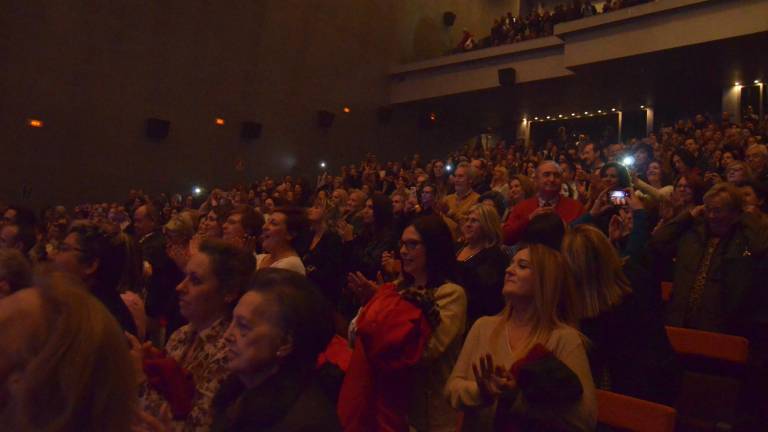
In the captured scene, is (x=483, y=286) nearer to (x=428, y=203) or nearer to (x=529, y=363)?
(x=529, y=363)

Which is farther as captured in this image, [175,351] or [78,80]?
[78,80]

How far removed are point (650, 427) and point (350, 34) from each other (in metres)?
15.6

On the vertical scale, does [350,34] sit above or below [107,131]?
above

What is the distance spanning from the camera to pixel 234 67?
1427cm

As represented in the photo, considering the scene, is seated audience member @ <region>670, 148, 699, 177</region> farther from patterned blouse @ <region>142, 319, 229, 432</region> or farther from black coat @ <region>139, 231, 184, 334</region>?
patterned blouse @ <region>142, 319, 229, 432</region>

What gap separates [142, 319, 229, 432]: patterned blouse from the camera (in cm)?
184

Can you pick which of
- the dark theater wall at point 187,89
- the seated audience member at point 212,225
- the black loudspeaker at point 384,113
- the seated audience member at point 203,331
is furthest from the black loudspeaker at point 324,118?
the seated audience member at point 203,331

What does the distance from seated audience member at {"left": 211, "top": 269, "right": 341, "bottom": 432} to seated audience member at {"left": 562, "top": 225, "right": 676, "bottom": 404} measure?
47.0 inches

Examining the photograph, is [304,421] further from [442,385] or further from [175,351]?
[442,385]

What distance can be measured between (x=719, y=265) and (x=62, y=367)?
136 inches

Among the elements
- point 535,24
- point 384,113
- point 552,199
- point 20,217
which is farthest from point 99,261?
point 384,113

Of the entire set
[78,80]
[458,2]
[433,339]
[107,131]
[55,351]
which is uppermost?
[458,2]

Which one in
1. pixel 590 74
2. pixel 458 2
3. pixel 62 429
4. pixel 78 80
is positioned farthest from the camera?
pixel 458 2

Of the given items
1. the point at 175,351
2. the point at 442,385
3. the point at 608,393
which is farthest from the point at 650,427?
the point at 175,351
